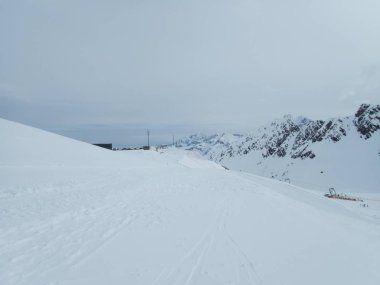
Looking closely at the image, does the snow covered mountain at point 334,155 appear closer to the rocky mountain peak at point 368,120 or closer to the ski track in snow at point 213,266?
the rocky mountain peak at point 368,120

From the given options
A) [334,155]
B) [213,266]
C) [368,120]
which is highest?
[368,120]

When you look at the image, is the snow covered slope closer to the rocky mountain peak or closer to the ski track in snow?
the ski track in snow

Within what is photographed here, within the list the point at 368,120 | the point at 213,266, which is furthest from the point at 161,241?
the point at 368,120

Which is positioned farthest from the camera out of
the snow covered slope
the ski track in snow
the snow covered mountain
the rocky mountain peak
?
the rocky mountain peak

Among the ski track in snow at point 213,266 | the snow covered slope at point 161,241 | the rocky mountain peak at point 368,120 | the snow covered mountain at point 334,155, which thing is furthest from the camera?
the rocky mountain peak at point 368,120

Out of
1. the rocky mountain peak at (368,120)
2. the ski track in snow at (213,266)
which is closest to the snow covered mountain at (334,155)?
the rocky mountain peak at (368,120)

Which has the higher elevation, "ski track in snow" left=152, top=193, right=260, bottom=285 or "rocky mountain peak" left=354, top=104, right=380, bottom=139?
"rocky mountain peak" left=354, top=104, right=380, bottom=139

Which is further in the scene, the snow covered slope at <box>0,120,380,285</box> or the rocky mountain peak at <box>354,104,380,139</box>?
the rocky mountain peak at <box>354,104,380,139</box>

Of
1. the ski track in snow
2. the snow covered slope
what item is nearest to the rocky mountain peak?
the snow covered slope

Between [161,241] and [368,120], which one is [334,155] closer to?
[368,120]

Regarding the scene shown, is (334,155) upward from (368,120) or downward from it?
downward

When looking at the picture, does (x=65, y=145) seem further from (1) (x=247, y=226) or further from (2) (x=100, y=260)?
(2) (x=100, y=260)

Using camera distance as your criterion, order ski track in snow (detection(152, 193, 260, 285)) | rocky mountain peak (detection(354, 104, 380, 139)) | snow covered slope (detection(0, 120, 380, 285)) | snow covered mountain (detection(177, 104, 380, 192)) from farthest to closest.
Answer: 1. rocky mountain peak (detection(354, 104, 380, 139))
2. snow covered mountain (detection(177, 104, 380, 192))
3. snow covered slope (detection(0, 120, 380, 285))
4. ski track in snow (detection(152, 193, 260, 285))

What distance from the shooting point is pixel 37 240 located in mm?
7730
